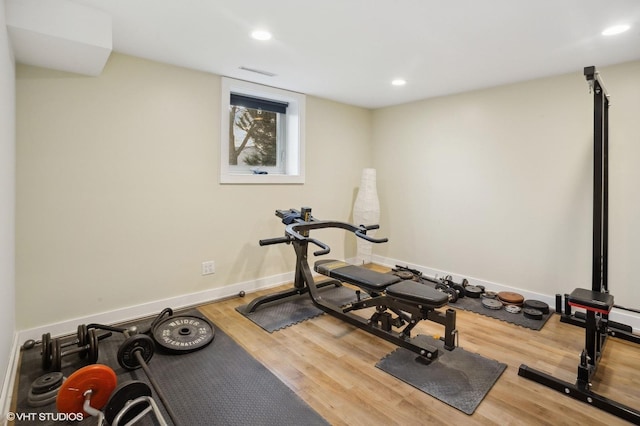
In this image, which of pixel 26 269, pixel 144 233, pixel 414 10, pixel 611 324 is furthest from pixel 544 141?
pixel 26 269

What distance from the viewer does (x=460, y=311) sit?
3.04 metres

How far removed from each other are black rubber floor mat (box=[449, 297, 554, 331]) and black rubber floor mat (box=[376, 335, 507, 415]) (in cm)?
80

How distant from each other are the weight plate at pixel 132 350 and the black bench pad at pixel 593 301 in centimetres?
255

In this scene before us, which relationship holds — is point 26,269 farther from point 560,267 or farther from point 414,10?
point 560,267

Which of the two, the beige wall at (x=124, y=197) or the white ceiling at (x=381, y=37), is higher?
the white ceiling at (x=381, y=37)

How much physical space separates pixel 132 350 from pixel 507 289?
11.1ft

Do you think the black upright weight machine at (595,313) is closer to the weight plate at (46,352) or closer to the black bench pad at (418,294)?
the black bench pad at (418,294)

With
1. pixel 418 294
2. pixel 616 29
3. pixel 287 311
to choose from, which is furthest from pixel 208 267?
pixel 616 29

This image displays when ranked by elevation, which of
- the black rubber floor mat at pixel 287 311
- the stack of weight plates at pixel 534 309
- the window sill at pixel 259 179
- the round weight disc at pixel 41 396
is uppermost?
the window sill at pixel 259 179

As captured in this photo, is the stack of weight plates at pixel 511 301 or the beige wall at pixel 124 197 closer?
the beige wall at pixel 124 197

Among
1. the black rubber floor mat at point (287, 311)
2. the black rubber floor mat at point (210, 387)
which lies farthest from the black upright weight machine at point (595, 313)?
the black rubber floor mat at point (287, 311)

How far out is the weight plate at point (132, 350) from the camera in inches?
78.1

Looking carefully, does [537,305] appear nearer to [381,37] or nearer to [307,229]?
[307,229]

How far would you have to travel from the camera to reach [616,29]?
6.84 feet
